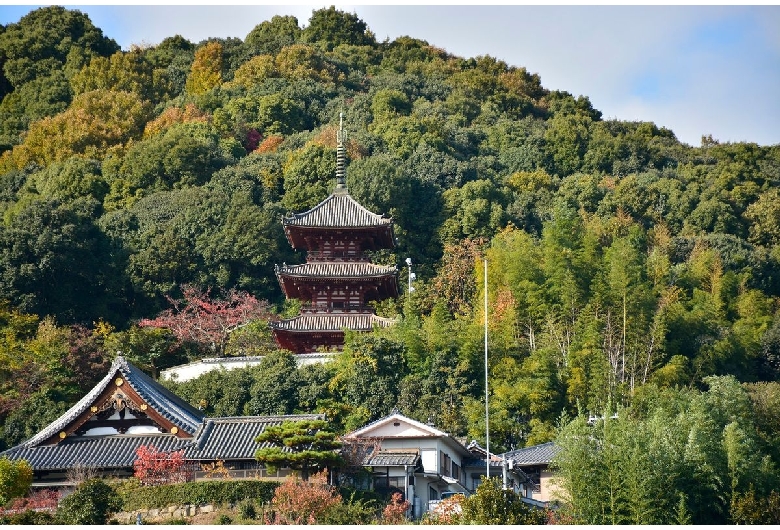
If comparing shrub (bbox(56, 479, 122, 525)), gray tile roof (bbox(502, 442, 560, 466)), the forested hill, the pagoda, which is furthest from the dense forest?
shrub (bbox(56, 479, 122, 525))

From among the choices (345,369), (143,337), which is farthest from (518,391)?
(143,337)

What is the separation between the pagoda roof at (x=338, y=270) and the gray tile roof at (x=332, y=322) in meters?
1.40

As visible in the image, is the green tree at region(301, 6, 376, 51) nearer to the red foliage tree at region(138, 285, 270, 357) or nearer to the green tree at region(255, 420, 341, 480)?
the red foliage tree at region(138, 285, 270, 357)

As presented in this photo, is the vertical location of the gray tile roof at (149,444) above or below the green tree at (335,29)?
below

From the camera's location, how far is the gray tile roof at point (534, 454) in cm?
3731

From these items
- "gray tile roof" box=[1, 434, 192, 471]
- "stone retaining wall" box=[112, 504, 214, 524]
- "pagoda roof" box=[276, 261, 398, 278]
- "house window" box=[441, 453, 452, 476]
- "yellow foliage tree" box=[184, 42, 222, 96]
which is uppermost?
"yellow foliage tree" box=[184, 42, 222, 96]

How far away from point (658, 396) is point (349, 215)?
1618cm

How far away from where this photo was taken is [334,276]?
4928 centimetres

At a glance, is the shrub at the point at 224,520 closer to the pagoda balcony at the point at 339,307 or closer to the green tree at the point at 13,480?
the green tree at the point at 13,480

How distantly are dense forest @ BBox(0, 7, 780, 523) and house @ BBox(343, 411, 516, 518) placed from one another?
96.7 inches

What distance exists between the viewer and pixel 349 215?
51625 mm

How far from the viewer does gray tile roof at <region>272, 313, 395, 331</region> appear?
158 ft

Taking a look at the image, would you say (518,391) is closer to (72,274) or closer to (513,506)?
(513,506)

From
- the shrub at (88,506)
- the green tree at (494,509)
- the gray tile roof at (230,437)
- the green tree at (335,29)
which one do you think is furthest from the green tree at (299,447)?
the green tree at (335,29)
